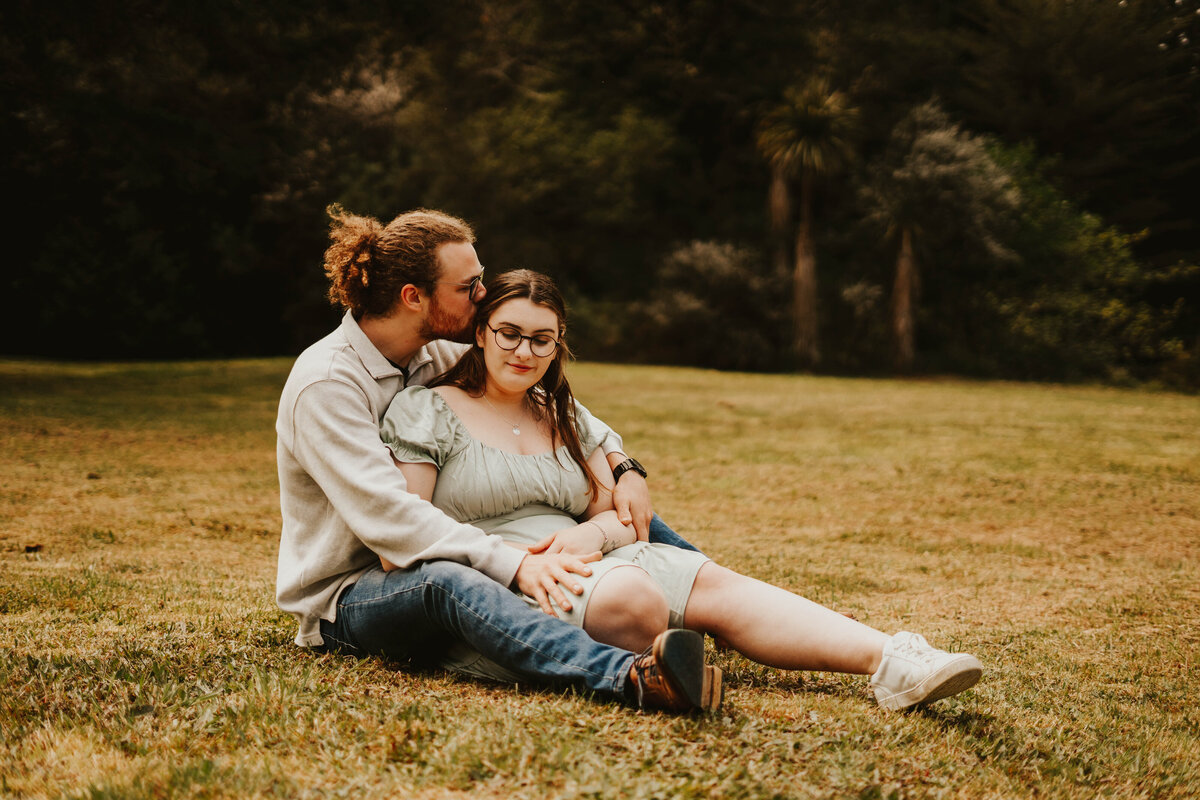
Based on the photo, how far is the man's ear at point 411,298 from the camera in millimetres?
3203

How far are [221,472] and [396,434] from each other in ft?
18.3

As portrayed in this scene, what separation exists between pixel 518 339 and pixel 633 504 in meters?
0.71

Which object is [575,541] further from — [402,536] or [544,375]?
[544,375]

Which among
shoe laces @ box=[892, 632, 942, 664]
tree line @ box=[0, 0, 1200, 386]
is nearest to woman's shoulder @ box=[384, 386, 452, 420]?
shoe laces @ box=[892, 632, 942, 664]

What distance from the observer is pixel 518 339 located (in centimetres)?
324

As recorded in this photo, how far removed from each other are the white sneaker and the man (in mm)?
551

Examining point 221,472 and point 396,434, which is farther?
point 221,472

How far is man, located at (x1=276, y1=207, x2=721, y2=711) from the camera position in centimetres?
262

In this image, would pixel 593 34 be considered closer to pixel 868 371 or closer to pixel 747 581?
pixel 868 371

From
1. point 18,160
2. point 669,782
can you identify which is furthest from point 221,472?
point 18,160

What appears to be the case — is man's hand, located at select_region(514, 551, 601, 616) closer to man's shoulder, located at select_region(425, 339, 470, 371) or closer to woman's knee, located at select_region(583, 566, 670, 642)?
woman's knee, located at select_region(583, 566, 670, 642)

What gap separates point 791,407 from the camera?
14664mm

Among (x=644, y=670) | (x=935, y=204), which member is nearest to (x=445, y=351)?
(x=644, y=670)

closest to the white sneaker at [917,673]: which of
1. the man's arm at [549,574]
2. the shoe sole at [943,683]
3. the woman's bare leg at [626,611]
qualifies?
the shoe sole at [943,683]
